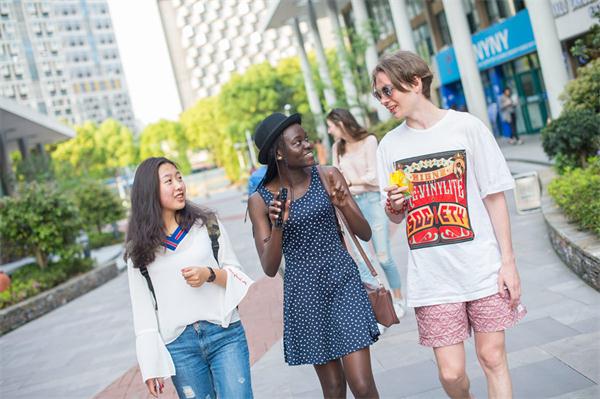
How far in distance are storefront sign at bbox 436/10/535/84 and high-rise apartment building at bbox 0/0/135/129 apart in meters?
109

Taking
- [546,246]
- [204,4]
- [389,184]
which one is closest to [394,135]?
[389,184]

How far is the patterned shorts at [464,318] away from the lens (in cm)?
320

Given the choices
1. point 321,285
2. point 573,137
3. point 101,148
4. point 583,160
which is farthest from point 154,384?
point 101,148

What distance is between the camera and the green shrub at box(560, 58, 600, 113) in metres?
10.8

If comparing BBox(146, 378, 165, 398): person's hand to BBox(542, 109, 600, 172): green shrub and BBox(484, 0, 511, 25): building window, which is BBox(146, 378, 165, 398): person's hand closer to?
BBox(542, 109, 600, 172): green shrub

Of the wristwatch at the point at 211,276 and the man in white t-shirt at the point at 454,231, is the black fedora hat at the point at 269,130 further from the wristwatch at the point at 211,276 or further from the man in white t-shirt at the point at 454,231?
the wristwatch at the point at 211,276

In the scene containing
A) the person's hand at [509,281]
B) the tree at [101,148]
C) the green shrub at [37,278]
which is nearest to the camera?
the person's hand at [509,281]

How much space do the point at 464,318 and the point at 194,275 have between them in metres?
1.21

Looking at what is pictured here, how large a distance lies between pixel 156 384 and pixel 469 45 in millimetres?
18134

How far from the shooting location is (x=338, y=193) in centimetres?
343

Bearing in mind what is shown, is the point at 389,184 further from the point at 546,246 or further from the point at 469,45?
the point at 469,45

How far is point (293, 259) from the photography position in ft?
11.7

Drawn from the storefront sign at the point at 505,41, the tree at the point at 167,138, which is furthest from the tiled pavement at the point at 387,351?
the tree at the point at 167,138

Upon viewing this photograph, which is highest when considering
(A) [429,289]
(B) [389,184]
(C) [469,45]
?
(C) [469,45]
